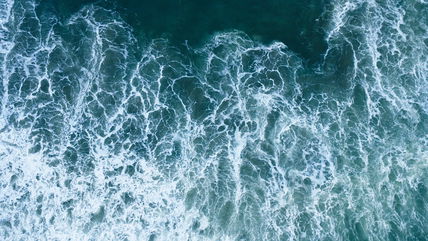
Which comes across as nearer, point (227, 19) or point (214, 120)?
point (214, 120)

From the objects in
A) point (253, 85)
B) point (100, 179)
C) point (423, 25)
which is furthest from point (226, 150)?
point (423, 25)

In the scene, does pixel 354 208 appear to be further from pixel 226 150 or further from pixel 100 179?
pixel 100 179

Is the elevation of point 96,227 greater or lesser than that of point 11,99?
lesser

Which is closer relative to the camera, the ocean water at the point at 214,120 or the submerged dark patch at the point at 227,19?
the ocean water at the point at 214,120

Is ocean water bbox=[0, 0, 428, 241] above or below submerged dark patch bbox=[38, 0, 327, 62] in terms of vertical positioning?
below

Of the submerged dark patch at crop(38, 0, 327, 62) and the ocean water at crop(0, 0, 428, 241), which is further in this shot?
the submerged dark patch at crop(38, 0, 327, 62)

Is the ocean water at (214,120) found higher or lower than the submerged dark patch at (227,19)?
lower

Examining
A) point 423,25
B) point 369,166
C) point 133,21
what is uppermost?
point 423,25

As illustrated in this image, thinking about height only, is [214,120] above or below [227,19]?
below
